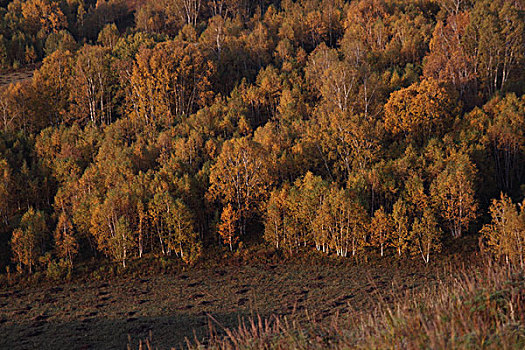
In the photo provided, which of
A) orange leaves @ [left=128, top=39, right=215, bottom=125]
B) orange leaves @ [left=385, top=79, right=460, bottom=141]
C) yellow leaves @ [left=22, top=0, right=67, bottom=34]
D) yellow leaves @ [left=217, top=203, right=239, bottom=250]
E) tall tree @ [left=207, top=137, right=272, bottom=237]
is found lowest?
yellow leaves @ [left=217, top=203, right=239, bottom=250]

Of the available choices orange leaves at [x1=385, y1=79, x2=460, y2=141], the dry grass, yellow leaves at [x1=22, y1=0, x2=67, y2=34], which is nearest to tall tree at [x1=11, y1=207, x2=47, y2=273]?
the dry grass

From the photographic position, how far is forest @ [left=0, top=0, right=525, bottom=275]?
58.8m

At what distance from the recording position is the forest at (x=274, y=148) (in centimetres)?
5884

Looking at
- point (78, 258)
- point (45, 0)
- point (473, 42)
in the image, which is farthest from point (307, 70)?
point (45, 0)

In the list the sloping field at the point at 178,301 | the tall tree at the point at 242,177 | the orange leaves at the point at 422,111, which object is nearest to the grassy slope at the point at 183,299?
the sloping field at the point at 178,301

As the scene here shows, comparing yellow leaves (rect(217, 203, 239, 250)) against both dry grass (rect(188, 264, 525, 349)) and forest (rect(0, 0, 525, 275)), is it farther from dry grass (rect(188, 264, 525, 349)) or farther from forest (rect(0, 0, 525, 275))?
dry grass (rect(188, 264, 525, 349))

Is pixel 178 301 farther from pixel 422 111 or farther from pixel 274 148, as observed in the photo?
pixel 422 111

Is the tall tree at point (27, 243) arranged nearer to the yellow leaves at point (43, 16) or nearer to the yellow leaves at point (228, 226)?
the yellow leaves at point (228, 226)

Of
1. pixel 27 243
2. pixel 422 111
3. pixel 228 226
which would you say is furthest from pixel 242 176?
pixel 422 111

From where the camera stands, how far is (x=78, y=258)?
60.7m

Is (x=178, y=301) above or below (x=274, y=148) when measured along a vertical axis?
below

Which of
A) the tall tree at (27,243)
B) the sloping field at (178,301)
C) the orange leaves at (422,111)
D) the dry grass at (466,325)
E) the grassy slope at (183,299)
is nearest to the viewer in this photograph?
the dry grass at (466,325)

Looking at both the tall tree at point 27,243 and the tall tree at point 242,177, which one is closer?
the tall tree at point 27,243

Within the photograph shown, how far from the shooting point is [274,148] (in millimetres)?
72000
